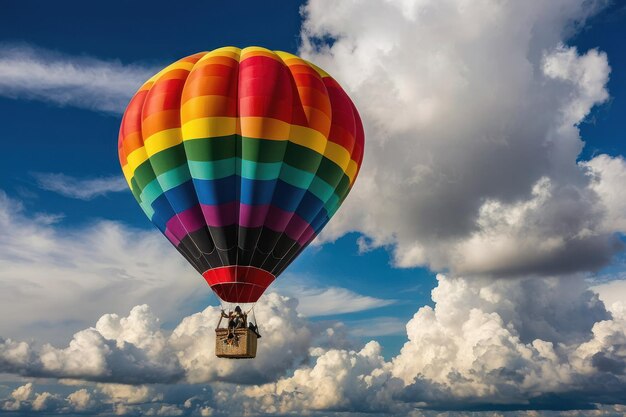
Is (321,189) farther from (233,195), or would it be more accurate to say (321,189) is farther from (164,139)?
(164,139)

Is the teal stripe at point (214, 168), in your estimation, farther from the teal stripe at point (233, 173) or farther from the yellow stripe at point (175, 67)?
the yellow stripe at point (175, 67)

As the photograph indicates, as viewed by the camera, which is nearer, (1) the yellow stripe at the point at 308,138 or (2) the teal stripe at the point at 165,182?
(2) the teal stripe at the point at 165,182

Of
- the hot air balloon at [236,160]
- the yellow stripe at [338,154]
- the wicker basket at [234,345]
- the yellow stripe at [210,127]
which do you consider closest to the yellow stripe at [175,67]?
the hot air balloon at [236,160]

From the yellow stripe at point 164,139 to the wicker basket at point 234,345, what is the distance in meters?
11.6

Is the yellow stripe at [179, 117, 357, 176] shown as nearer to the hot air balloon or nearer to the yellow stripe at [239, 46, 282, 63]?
the hot air balloon

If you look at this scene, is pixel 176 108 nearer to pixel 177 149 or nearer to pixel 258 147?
pixel 177 149

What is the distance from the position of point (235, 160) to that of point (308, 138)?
15.4 ft

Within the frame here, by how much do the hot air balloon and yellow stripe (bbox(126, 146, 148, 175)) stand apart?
0.07m

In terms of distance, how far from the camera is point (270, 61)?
1604 inches

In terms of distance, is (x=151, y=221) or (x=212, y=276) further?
(x=151, y=221)

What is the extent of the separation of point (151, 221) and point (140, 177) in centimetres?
318

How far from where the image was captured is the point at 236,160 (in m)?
38.4

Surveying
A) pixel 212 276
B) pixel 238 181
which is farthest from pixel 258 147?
pixel 212 276

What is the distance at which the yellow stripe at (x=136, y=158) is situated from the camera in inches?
1582
